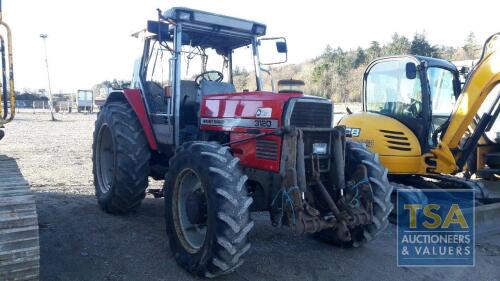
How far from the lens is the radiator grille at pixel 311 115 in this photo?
4609mm

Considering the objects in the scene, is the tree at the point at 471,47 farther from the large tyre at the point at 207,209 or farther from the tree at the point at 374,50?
the large tyre at the point at 207,209

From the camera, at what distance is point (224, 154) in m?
4.26

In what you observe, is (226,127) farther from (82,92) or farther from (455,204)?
(82,92)

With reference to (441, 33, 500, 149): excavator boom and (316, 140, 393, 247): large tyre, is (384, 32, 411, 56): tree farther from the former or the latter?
(316, 140, 393, 247): large tyre

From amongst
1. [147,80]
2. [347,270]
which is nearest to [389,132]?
[347,270]

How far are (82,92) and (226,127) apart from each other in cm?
4761

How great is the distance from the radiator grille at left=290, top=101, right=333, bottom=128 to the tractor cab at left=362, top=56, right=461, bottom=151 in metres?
2.83

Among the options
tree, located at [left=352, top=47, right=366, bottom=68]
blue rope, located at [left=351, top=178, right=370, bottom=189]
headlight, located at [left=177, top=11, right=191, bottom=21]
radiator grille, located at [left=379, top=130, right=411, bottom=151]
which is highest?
tree, located at [left=352, top=47, right=366, bottom=68]

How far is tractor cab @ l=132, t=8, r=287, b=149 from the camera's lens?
5.60 m

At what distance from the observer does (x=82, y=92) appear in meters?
49.0

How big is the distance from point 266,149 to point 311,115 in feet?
1.94

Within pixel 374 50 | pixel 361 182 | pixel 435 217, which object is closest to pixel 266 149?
pixel 361 182

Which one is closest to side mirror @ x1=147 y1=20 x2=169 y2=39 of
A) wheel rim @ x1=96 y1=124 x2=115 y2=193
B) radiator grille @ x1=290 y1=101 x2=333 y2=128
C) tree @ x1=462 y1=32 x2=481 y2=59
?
radiator grille @ x1=290 y1=101 x2=333 y2=128

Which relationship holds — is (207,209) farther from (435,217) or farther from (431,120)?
(431,120)
